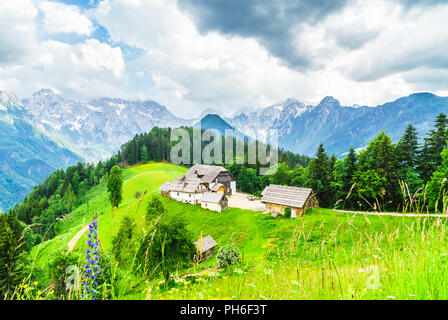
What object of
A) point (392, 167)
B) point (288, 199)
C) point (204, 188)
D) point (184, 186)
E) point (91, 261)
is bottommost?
point (288, 199)

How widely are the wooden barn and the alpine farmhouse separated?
9.63m

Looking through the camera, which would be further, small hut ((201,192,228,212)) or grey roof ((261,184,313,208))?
small hut ((201,192,228,212))

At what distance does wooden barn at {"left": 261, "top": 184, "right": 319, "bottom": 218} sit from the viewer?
3444cm

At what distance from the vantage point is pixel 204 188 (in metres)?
50.6

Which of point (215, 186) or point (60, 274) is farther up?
point (215, 186)

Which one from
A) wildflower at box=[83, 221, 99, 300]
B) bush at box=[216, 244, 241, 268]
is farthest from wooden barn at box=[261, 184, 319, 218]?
wildflower at box=[83, 221, 99, 300]

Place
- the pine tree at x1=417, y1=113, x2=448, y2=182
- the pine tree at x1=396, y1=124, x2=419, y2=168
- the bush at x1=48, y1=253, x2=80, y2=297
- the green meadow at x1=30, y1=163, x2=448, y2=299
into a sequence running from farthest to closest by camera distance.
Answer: the pine tree at x1=396, y1=124, x2=419, y2=168 → the pine tree at x1=417, y1=113, x2=448, y2=182 → the bush at x1=48, y1=253, x2=80, y2=297 → the green meadow at x1=30, y1=163, x2=448, y2=299

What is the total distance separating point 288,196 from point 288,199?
0.67 m

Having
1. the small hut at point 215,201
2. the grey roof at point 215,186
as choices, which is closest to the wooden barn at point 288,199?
the small hut at point 215,201

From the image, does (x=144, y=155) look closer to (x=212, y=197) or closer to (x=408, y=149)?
(x=212, y=197)

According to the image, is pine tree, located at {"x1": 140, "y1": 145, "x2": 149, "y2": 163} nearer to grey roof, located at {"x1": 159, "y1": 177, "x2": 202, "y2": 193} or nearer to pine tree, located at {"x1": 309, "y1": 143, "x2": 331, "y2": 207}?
grey roof, located at {"x1": 159, "y1": 177, "x2": 202, "y2": 193}

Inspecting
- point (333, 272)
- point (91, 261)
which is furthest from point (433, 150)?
point (91, 261)

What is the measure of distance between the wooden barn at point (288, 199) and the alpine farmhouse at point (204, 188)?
379 inches
